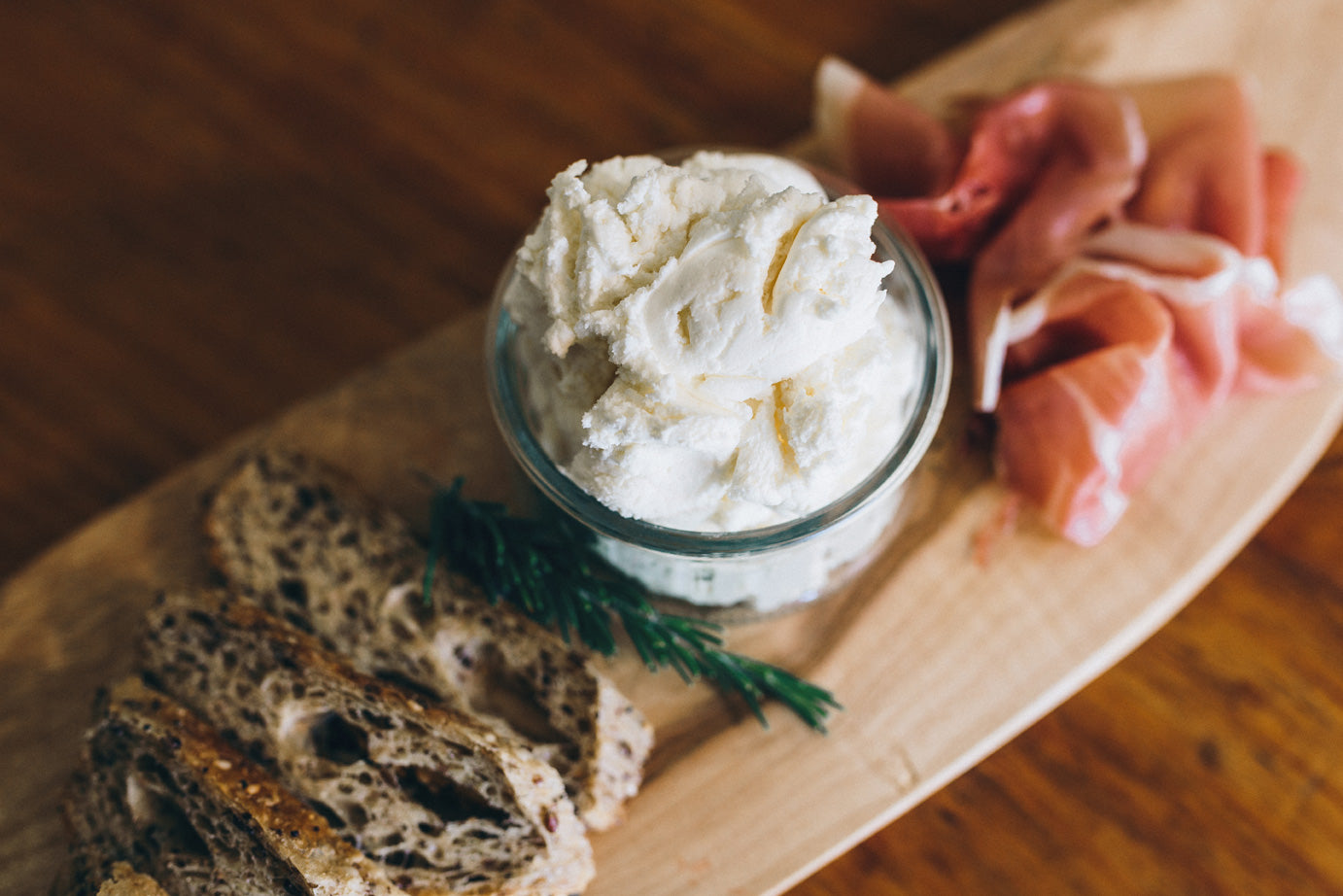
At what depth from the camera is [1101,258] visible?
154cm

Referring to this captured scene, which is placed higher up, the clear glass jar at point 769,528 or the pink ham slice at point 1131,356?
the clear glass jar at point 769,528

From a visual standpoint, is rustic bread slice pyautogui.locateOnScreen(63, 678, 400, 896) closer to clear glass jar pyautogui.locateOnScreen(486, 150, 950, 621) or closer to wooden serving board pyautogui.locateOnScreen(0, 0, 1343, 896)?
wooden serving board pyautogui.locateOnScreen(0, 0, 1343, 896)

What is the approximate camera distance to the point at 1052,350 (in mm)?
1544

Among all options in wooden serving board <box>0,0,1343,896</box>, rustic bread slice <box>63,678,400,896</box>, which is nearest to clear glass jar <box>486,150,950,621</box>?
wooden serving board <box>0,0,1343,896</box>

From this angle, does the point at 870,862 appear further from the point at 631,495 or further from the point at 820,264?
the point at 820,264

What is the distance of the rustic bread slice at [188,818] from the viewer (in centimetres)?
114

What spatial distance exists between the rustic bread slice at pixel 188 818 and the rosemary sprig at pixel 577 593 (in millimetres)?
326

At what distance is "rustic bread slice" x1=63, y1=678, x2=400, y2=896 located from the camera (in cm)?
114

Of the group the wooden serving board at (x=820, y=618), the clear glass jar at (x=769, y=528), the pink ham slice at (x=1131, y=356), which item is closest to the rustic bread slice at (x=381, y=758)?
the wooden serving board at (x=820, y=618)

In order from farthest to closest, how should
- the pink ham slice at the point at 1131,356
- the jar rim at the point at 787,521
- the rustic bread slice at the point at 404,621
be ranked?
1. the pink ham slice at the point at 1131,356
2. the rustic bread slice at the point at 404,621
3. the jar rim at the point at 787,521

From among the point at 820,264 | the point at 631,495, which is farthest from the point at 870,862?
the point at 820,264

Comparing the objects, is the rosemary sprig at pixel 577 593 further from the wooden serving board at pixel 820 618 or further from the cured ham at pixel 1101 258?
the cured ham at pixel 1101 258

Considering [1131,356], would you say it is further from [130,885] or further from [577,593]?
[130,885]

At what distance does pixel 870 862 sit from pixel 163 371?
1533 millimetres
